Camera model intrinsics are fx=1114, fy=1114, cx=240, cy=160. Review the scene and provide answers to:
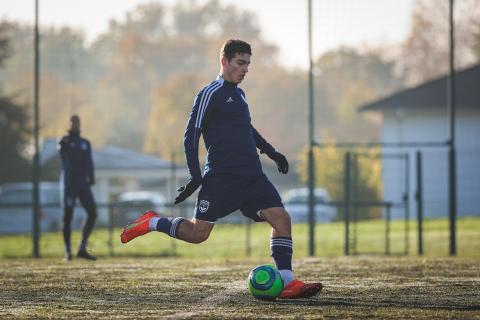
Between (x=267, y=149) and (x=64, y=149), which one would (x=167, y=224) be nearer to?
(x=267, y=149)

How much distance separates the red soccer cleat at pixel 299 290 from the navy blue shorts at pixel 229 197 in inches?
25.5

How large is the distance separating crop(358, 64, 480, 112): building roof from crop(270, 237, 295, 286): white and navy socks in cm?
3546

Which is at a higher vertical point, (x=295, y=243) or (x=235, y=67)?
(x=235, y=67)

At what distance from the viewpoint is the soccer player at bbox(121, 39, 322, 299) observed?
891cm

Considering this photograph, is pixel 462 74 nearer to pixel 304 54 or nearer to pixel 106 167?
pixel 106 167

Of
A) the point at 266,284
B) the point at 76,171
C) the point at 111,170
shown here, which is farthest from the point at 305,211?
the point at 266,284

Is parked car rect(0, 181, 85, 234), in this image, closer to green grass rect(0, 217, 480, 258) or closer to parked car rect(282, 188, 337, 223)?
green grass rect(0, 217, 480, 258)

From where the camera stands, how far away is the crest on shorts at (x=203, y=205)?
8915 millimetres

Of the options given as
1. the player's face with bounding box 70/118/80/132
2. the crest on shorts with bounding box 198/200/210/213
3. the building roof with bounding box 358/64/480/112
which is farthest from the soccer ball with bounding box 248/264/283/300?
the building roof with bounding box 358/64/480/112

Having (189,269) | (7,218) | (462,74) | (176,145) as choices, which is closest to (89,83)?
(176,145)

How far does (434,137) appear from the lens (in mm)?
43031

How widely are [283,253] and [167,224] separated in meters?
1.04

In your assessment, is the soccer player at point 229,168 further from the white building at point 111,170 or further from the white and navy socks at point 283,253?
the white building at point 111,170

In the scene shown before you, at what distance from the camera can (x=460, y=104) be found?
3875 centimetres
